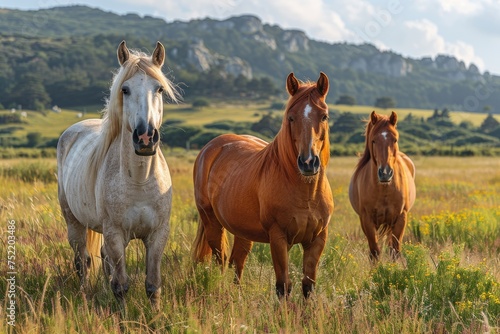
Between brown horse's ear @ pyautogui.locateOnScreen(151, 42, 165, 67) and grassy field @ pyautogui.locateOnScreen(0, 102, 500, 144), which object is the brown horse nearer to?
brown horse's ear @ pyautogui.locateOnScreen(151, 42, 165, 67)

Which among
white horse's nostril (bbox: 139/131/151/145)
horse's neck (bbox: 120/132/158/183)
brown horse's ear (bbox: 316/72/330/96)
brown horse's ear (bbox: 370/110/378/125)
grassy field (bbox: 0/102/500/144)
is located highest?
brown horse's ear (bbox: 316/72/330/96)

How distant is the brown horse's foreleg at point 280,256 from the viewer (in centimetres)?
431

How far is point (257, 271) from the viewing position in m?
5.34

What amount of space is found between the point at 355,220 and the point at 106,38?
194 m

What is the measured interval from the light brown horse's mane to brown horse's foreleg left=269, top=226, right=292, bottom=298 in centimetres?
142

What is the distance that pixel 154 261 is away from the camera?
14.8ft

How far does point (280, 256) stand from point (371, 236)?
2589 millimetres

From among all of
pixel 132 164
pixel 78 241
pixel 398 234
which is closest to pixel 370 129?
pixel 398 234

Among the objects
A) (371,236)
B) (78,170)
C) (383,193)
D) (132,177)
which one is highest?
(132,177)

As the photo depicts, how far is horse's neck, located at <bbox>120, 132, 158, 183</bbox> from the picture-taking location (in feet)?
14.5

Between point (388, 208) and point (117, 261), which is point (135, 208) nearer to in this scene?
point (117, 261)

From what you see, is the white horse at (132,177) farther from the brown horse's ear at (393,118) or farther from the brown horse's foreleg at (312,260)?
the brown horse's ear at (393,118)

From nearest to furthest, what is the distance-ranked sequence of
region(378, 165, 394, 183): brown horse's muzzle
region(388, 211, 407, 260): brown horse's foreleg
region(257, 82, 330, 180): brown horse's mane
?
1. region(257, 82, 330, 180): brown horse's mane
2. region(378, 165, 394, 183): brown horse's muzzle
3. region(388, 211, 407, 260): brown horse's foreleg

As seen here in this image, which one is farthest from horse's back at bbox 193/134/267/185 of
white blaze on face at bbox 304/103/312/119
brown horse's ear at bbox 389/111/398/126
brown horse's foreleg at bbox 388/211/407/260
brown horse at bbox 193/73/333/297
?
brown horse's foreleg at bbox 388/211/407/260
